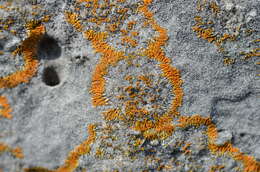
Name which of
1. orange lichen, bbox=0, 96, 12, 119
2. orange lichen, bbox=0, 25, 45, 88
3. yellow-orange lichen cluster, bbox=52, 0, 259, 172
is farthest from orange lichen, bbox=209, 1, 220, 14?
orange lichen, bbox=0, 96, 12, 119

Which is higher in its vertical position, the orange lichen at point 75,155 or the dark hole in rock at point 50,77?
the dark hole in rock at point 50,77

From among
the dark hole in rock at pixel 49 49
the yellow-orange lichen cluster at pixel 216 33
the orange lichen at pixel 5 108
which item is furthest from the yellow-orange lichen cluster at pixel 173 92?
the orange lichen at pixel 5 108

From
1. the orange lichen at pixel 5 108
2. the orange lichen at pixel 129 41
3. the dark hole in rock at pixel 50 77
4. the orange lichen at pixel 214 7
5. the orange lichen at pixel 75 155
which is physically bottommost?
the orange lichen at pixel 75 155

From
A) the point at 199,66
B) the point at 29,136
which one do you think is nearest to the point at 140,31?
the point at 199,66

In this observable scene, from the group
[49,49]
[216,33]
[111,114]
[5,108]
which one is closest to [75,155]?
[111,114]

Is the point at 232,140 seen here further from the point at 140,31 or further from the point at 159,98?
the point at 140,31

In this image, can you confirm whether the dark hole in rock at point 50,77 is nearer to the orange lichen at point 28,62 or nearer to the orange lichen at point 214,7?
the orange lichen at point 28,62
